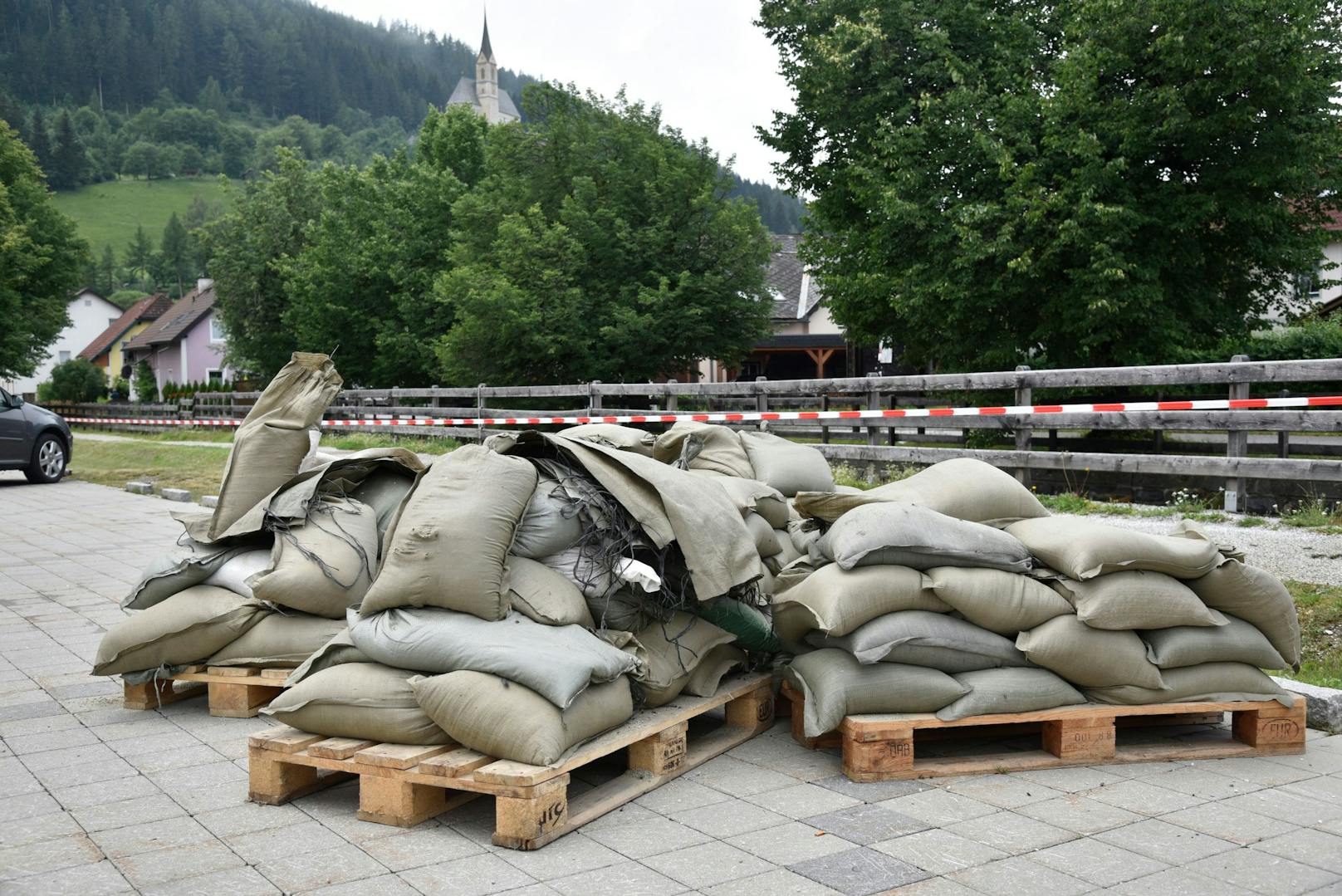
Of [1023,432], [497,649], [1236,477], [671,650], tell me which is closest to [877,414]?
[1023,432]

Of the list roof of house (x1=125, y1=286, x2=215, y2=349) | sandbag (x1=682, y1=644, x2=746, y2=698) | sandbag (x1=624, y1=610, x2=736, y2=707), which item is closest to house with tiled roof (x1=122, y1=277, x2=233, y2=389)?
roof of house (x1=125, y1=286, x2=215, y2=349)

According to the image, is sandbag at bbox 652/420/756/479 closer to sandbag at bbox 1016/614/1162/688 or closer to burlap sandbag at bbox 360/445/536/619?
burlap sandbag at bbox 360/445/536/619

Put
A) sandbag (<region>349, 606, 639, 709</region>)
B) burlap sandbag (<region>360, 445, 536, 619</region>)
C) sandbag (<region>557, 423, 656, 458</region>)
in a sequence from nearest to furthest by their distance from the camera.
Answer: sandbag (<region>349, 606, 639, 709</region>), burlap sandbag (<region>360, 445, 536, 619</region>), sandbag (<region>557, 423, 656, 458</region>)

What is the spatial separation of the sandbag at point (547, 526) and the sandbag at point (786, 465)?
175 cm

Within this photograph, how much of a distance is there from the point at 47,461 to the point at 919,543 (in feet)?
57.1

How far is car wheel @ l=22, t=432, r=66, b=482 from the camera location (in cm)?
1764

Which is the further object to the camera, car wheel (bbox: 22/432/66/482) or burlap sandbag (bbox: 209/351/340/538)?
car wheel (bbox: 22/432/66/482)

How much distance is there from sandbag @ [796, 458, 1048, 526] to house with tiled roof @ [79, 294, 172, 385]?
276ft

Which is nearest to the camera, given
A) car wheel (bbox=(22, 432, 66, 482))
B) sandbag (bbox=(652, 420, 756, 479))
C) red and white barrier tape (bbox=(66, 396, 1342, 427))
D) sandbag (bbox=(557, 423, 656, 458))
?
sandbag (bbox=(557, 423, 656, 458))

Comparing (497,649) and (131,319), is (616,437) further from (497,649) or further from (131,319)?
(131,319)

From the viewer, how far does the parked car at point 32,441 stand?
17.2 m

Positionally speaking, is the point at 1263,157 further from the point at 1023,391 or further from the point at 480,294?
the point at 480,294

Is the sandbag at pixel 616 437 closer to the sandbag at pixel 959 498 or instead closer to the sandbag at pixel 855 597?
the sandbag at pixel 959 498

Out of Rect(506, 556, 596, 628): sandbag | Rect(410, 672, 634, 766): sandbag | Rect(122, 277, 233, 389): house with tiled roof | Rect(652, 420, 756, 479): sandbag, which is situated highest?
Rect(122, 277, 233, 389): house with tiled roof
